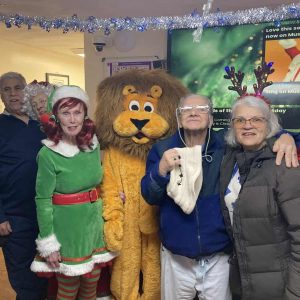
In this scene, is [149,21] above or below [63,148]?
above

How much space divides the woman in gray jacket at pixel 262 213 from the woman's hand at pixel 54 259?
2.59ft

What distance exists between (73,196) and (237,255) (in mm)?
765

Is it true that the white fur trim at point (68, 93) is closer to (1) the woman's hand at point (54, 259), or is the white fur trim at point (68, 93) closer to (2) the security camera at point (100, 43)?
(1) the woman's hand at point (54, 259)

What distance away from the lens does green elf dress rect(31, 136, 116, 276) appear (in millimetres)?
1632

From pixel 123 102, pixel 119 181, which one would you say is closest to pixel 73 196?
pixel 119 181

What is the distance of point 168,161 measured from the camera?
→ 152cm

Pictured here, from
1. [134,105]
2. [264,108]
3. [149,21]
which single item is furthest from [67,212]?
[149,21]

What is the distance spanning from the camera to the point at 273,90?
8.09ft

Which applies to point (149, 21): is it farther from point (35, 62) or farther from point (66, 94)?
point (35, 62)

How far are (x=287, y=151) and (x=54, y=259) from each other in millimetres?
1105

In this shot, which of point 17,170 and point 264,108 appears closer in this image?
point 264,108

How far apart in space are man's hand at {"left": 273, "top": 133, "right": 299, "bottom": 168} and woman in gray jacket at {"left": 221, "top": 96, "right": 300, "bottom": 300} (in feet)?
0.08

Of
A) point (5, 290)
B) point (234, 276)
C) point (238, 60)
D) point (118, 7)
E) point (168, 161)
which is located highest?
point (118, 7)

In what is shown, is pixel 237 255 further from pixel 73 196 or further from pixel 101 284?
pixel 101 284
